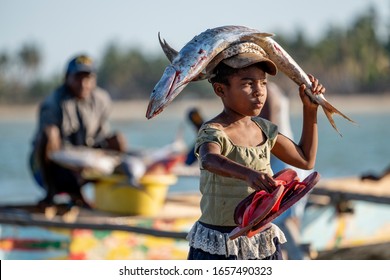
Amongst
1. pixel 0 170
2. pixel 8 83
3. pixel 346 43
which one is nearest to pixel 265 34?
pixel 0 170

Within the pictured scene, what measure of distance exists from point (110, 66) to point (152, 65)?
83.1 inches

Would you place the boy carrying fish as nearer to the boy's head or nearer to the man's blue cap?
the boy's head

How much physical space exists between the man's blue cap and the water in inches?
184

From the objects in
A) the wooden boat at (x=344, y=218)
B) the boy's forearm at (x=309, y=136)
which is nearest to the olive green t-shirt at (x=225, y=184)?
the boy's forearm at (x=309, y=136)

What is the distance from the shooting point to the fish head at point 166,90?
3.13m

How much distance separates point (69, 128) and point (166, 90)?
4605mm

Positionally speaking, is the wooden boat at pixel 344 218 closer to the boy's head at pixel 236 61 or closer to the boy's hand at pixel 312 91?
the boy's hand at pixel 312 91

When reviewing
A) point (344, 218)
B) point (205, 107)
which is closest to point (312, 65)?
point (205, 107)

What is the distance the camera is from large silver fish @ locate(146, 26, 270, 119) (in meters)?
3.15

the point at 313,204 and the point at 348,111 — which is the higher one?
the point at 348,111

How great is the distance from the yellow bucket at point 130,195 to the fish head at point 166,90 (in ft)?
14.5

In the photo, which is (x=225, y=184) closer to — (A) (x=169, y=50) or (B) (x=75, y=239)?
(A) (x=169, y=50)
